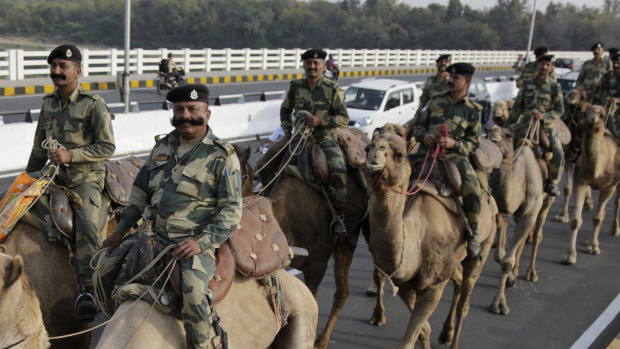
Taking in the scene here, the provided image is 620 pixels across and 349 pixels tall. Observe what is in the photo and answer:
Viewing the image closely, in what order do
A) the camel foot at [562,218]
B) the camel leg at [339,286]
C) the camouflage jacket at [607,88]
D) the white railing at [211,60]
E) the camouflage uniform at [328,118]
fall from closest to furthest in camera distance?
the camel leg at [339,286] < the camouflage uniform at [328,118] < the camel foot at [562,218] < the camouflage jacket at [607,88] < the white railing at [211,60]

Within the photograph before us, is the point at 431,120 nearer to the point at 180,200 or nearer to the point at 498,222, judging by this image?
the point at 498,222

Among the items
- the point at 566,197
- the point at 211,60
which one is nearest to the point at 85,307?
the point at 566,197

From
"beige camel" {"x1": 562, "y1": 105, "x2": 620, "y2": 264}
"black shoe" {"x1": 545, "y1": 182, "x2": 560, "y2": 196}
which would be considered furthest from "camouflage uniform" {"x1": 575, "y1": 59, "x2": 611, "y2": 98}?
"black shoe" {"x1": 545, "y1": 182, "x2": 560, "y2": 196}

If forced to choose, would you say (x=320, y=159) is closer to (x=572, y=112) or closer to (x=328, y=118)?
(x=328, y=118)

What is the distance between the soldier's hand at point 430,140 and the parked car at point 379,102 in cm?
1156

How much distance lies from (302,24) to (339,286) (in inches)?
2842

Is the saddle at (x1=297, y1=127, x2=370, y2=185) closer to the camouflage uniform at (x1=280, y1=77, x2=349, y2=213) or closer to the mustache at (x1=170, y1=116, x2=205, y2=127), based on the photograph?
the camouflage uniform at (x1=280, y1=77, x2=349, y2=213)

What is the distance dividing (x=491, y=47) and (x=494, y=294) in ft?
258

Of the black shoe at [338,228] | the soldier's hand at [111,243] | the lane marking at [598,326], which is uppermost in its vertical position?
the soldier's hand at [111,243]

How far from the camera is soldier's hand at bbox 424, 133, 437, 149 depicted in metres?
7.24

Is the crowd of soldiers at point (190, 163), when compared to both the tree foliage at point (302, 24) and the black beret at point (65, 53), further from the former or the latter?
the tree foliage at point (302, 24)

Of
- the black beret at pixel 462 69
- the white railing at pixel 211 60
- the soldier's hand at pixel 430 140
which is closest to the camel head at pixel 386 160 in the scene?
the soldier's hand at pixel 430 140

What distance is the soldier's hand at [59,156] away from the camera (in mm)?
5488

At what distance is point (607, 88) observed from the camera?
13.5 m
